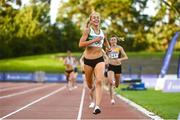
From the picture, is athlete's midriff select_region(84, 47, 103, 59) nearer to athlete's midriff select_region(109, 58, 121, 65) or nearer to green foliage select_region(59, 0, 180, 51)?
athlete's midriff select_region(109, 58, 121, 65)

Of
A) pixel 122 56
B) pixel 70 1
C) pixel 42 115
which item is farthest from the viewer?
pixel 70 1

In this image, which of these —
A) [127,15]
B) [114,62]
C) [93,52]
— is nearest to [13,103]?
[114,62]

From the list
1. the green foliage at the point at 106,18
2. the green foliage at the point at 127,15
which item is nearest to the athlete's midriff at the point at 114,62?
the green foliage at the point at 106,18

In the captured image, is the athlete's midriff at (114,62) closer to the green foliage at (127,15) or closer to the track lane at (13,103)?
the track lane at (13,103)

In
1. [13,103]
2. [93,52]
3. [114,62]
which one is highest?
[93,52]

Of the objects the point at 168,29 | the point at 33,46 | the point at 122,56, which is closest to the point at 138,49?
the point at 33,46

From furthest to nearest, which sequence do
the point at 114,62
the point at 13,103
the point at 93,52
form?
1. the point at 13,103
2. the point at 114,62
3. the point at 93,52

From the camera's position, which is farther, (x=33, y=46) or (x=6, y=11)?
(x=33, y=46)

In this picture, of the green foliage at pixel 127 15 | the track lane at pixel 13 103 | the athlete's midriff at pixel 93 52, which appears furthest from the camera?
the green foliage at pixel 127 15

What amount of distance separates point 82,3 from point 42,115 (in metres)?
40.5

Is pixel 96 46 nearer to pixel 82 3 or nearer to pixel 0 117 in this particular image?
pixel 0 117

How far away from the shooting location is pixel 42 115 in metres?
13.9

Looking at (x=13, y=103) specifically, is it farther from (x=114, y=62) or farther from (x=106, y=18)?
(x=106, y=18)

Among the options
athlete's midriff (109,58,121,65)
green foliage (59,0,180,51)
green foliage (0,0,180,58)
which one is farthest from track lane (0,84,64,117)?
green foliage (59,0,180,51)
